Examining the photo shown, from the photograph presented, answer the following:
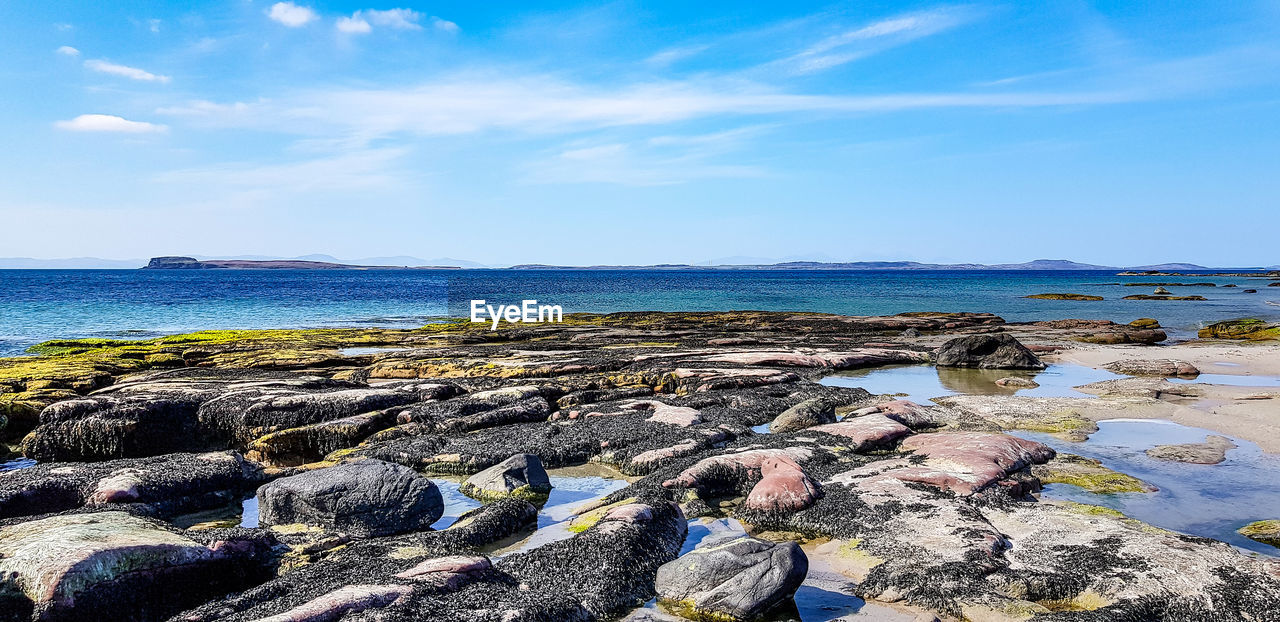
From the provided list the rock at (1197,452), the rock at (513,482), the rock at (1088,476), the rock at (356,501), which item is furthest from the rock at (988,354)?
the rock at (356,501)

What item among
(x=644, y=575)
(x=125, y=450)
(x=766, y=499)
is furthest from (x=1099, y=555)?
(x=125, y=450)

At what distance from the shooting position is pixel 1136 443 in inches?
477

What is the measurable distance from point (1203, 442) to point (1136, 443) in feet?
3.54

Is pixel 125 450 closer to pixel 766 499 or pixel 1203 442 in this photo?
pixel 766 499

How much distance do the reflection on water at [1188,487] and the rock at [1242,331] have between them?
25.8 meters

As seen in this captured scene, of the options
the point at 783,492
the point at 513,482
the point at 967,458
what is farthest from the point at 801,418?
the point at 513,482

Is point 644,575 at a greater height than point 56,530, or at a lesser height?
lesser

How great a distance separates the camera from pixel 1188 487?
31.5ft

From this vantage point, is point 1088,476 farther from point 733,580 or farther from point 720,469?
point 733,580

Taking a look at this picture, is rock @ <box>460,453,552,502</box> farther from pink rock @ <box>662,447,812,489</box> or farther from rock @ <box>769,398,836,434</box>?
rock @ <box>769,398,836,434</box>

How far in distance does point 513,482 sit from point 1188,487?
30.1 feet

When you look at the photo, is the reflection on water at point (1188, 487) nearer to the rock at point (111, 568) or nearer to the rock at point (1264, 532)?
the rock at point (1264, 532)

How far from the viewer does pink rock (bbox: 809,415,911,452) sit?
11750mm

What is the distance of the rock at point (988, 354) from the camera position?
22.9m
